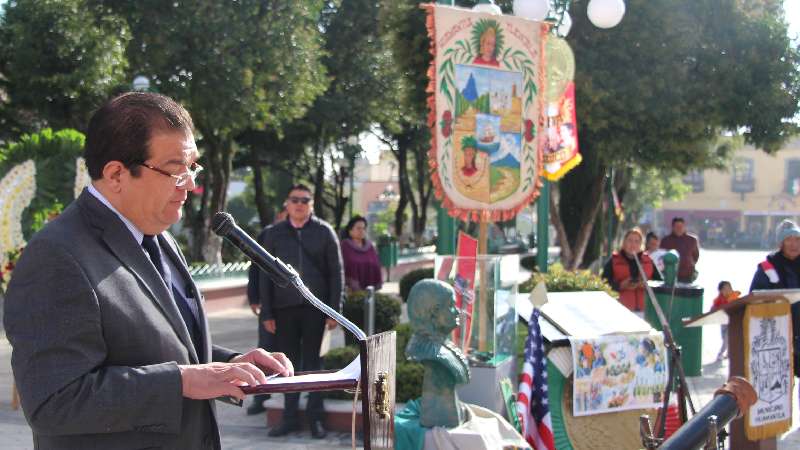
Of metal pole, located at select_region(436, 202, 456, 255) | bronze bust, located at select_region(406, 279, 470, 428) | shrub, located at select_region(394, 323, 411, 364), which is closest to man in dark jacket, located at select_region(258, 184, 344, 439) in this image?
shrub, located at select_region(394, 323, 411, 364)

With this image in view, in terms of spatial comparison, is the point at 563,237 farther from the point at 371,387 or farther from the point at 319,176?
the point at 371,387

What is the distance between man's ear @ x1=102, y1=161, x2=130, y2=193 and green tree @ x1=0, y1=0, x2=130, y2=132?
48.3 ft

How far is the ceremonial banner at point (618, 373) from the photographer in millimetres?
5133

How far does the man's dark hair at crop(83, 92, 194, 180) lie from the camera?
210 centimetres

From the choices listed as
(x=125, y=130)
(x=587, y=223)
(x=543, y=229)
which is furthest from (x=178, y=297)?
(x=587, y=223)

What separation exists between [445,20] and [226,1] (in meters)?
11.3

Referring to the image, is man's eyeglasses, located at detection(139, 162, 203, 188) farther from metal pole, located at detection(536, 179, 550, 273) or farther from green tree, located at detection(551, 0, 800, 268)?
green tree, located at detection(551, 0, 800, 268)

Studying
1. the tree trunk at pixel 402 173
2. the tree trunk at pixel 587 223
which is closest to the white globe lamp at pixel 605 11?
the tree trunk at pixel 587 223

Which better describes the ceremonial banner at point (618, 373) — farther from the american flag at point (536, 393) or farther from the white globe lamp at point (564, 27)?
the white globe lamp at point (564, 27)

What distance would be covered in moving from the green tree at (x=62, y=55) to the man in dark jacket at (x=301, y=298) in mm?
10524

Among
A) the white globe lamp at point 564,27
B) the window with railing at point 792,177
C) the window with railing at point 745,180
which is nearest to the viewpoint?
the white globe lamp at point 564,27

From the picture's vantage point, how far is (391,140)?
3306cm

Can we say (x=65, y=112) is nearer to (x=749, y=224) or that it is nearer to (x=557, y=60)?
(x=557, y=60)

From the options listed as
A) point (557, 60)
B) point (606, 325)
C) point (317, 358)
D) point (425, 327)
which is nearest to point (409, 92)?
point (557, 60)
